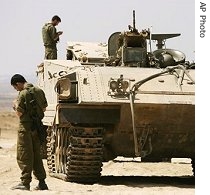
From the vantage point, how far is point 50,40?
13.6 metres

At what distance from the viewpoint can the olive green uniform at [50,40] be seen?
13.5 m

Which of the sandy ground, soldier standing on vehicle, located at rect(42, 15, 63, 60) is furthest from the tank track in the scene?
soldier standing on vehicle, located at rect(42, 15, 63, 60)

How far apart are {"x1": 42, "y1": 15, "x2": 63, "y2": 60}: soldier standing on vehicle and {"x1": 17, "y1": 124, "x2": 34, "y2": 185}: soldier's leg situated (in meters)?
5.26

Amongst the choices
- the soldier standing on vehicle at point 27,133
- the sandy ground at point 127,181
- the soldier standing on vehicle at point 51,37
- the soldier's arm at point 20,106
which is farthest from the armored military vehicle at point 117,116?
the soldier standing on vehicle at point 51,37

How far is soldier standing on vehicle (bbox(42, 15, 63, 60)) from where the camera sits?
44.3ft

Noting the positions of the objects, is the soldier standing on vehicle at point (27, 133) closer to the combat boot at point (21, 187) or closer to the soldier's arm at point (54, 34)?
the combat boot at point (21, 187)

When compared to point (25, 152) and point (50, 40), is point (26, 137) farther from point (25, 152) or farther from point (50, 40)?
point (50, 40)

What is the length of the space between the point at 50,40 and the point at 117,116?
14.2 feet

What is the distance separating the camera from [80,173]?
9914mm

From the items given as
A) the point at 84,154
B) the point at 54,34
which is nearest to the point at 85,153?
the point at 84,154

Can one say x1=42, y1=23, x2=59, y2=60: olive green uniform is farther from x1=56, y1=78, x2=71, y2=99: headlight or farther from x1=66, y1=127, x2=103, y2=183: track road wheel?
x1=66, y1=127, x2=103, y2=183: track road wheel

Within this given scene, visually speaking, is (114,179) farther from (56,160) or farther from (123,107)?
(123,107)

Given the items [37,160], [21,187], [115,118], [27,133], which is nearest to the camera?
[21,187]
